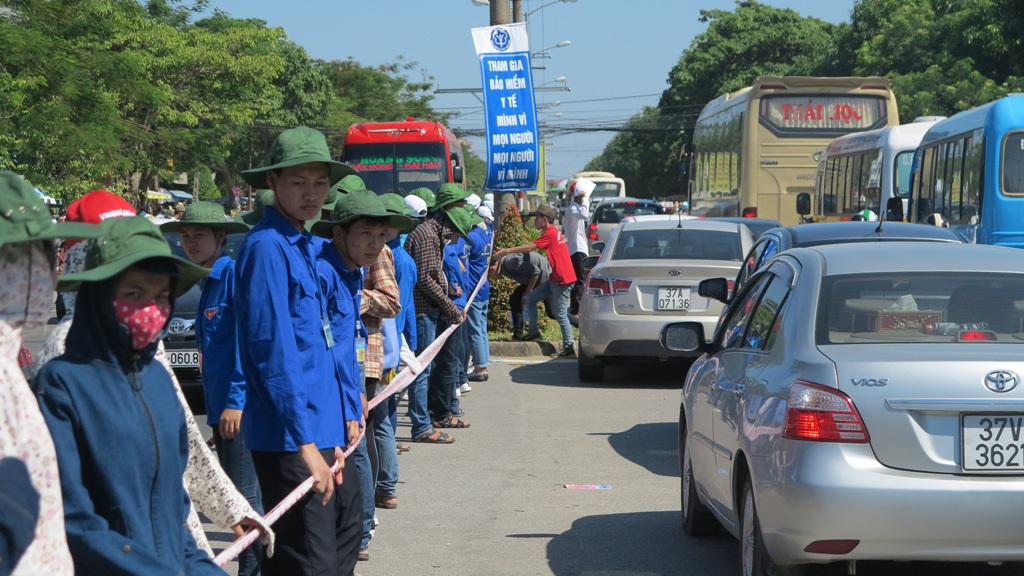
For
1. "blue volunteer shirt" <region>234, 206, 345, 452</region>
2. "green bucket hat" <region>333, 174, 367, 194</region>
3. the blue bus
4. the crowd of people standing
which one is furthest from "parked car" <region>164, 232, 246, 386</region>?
the blue bus

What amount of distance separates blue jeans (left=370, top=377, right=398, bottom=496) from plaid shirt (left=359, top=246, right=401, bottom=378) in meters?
0.37

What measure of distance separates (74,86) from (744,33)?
55056mm

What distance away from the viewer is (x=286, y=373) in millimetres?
4539

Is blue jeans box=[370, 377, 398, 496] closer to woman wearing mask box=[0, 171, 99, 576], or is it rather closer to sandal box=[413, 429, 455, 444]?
sandal box=[413, 429, 455, 444]

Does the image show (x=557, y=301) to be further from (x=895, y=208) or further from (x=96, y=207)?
(x=96, y=207)

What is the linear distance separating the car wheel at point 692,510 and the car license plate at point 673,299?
595cm

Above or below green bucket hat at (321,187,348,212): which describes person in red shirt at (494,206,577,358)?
below

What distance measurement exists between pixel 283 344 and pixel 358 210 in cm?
113

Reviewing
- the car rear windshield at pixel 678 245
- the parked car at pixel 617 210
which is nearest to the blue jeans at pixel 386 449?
the car rear windshield at pixel 678 245

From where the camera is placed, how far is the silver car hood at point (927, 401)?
4.89 metres

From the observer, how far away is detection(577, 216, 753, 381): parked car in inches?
524

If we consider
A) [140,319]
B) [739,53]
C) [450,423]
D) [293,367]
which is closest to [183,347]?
[450,423]

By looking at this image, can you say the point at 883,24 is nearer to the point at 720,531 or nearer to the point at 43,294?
the point at 720,531

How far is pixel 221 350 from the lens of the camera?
5.73 metres
